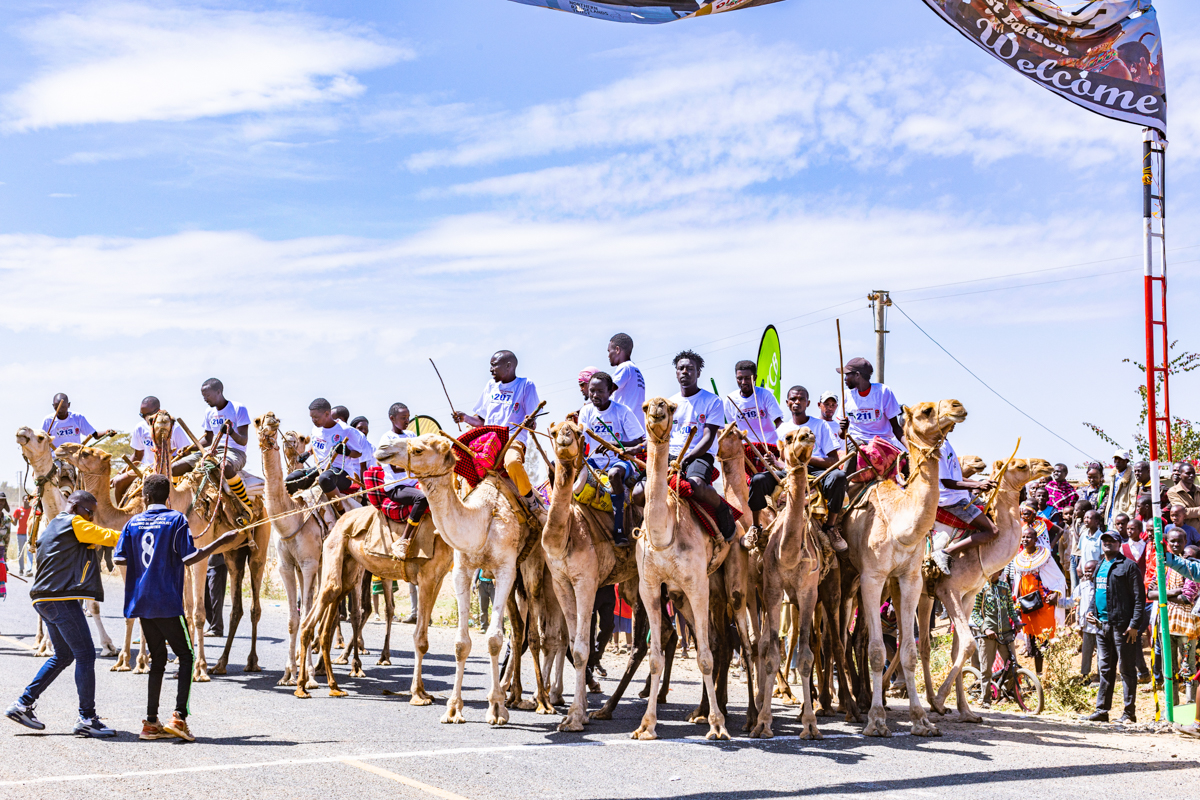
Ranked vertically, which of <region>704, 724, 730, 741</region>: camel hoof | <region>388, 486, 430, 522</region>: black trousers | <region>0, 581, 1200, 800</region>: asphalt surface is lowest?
<region>0, 581, 1200, 800</region>: asphalt surface

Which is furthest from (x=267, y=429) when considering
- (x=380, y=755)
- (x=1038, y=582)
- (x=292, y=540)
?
(x=1038, y=582)

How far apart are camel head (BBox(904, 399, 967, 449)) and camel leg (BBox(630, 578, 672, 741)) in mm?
2752

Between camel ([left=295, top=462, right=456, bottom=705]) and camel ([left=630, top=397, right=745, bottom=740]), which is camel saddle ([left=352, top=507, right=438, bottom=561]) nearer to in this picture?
camel ([left=295, top=462, right=456, bottom=705])

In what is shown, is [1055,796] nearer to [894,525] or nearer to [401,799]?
[894,525]

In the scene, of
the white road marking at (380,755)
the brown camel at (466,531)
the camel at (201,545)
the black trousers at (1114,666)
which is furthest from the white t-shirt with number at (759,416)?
the camel at (201,545)

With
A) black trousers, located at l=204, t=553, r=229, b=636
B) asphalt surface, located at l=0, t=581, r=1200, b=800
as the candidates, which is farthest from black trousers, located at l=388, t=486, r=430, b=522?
black trousers, located at l=204, t=553, r=229, b=636

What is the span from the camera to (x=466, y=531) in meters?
10.8

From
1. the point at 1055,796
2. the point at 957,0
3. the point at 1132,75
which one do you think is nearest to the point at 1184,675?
the point at 1055,796

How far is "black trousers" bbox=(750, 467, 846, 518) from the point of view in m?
11.4

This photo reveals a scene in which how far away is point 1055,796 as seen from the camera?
8.19 metres

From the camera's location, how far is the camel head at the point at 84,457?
1500cm

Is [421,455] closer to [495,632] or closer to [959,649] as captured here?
[495,632]

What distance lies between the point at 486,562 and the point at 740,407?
127 inches

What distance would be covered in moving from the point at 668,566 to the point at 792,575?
1.43 m
